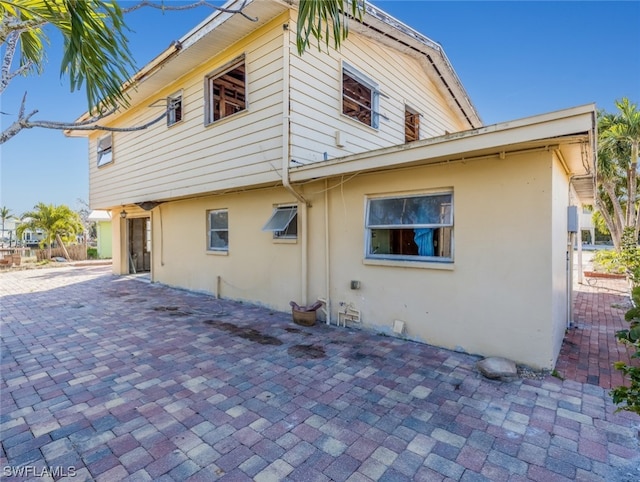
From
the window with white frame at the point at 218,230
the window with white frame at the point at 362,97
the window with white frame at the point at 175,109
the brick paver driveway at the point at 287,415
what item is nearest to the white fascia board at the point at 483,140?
the brick paver driveway at the point at 287,415

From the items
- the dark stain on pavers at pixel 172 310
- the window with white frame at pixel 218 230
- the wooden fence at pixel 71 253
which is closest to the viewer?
the dark stain on pavers at pixel 172 310

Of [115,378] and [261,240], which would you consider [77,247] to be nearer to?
[261,240]

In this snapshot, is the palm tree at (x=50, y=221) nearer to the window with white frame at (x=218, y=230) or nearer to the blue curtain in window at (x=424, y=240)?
the window with white frame at (x=218, y=230)

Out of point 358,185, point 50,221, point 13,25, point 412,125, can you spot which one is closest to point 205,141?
point 358,185

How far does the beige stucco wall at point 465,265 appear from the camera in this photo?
4.09 metres

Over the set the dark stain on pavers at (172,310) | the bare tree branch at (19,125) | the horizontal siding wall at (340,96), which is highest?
the horizontal siding wall at (340,96)

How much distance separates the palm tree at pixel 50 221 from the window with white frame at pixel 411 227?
21.4 m

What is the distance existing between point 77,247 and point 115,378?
71.6 feet

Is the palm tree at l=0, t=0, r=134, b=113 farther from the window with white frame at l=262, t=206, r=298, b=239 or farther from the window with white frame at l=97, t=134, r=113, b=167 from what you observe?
the window with white frame at l=97, t=134, r=113, b=167

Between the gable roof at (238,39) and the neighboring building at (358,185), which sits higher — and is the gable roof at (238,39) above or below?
above

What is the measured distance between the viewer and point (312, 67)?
21.1 feet

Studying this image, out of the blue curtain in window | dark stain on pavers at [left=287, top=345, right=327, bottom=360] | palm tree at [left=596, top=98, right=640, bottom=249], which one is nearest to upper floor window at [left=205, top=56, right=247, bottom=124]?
the blue curtain in window

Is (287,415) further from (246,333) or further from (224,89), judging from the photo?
(224,89)

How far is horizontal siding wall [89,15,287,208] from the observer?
6281 mm
